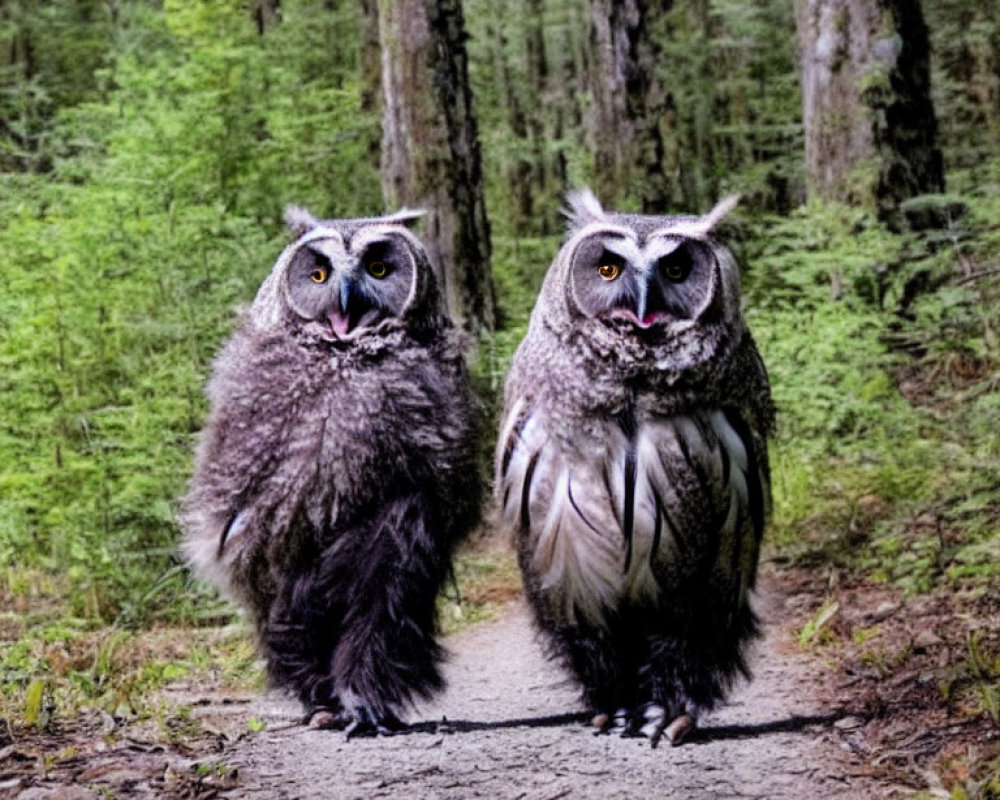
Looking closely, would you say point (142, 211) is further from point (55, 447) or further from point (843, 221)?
point (843, 221)

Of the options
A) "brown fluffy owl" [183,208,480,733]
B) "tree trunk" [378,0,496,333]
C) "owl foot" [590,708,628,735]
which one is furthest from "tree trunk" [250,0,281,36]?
"owl foot" [590,708,628,735]

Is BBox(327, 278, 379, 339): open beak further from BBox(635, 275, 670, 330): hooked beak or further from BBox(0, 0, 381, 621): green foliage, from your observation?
BBox(0, 0, 381, 621): green foliage

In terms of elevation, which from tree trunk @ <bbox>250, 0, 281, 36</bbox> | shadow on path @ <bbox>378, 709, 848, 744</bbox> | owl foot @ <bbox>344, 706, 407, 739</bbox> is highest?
tree trunk @ <bbox>250, 0, 281, 36</bbox>

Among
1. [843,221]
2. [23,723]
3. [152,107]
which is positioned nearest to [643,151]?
[843,221]

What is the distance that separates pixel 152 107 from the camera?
28.8 ft

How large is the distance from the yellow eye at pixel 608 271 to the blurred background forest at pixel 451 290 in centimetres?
68

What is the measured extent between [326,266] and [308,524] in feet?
3.01

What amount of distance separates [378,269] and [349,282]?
5.9 inches

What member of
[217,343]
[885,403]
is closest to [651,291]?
[217,343]

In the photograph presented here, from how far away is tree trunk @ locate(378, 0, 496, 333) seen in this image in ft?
24.2

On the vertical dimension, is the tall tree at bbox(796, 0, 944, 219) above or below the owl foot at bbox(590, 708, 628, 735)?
above

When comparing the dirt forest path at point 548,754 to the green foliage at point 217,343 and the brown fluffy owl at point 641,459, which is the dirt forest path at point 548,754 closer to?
the brown fluffy owl at point 641,459

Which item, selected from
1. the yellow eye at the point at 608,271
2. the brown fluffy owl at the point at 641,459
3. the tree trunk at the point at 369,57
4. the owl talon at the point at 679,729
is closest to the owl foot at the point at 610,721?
the brown fluffy owl at the point at 641,459

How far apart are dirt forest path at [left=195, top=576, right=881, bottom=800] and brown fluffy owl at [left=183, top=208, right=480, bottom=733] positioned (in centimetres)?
27
